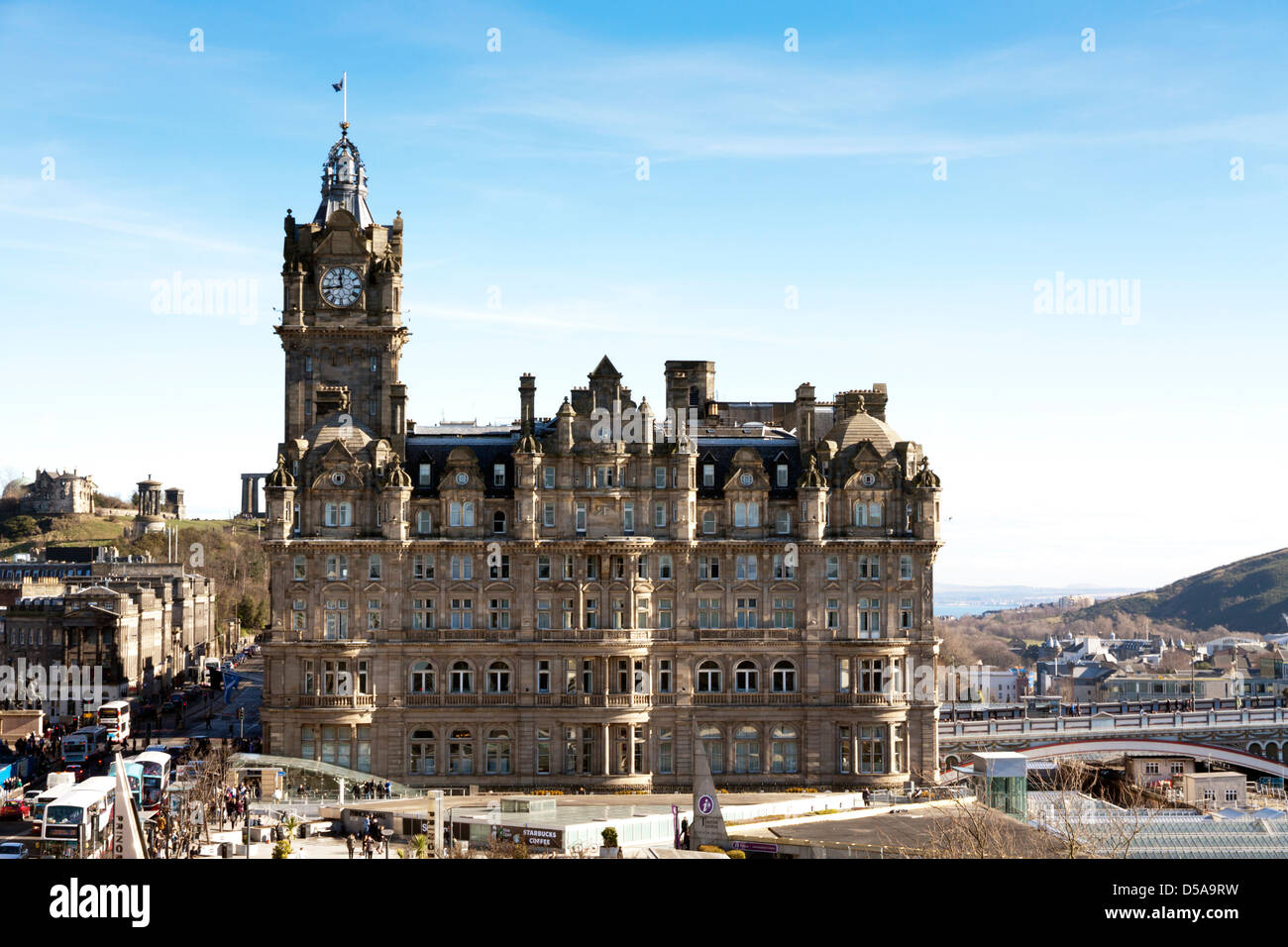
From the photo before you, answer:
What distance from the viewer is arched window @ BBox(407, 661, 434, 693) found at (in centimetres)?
10500

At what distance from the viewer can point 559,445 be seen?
106 m

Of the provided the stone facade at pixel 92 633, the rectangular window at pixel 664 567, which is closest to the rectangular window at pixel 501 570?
the rectangular window at pixel 664 567

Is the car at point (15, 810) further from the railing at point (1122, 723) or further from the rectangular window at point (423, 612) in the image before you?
the railing at point (1122, 723)

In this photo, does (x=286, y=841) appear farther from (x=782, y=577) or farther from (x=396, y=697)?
(x=782, y=577)

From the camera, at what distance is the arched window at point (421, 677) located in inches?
4134

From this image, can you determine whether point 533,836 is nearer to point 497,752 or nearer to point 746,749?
point 497,752

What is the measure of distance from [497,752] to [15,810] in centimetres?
2970

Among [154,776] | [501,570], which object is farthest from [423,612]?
[154,776]

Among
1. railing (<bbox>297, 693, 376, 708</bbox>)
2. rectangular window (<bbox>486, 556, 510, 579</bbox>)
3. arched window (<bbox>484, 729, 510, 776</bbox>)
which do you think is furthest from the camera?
rectangular window (<bbox>486, 556, 510, 579</bbox>)

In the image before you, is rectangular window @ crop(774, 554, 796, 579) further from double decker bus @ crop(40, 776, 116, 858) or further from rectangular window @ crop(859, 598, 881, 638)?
double decker bus @ crop(40, 776, 116, 858)

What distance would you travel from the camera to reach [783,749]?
106125 mm

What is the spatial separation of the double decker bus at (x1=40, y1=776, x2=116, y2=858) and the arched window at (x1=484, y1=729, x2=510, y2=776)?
29778 millimetres

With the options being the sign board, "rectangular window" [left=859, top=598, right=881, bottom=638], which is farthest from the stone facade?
the sign board
